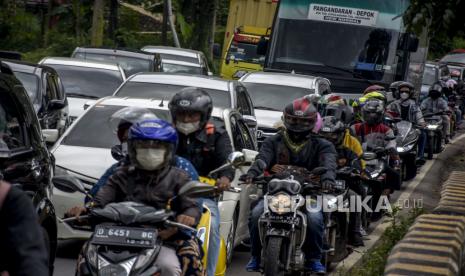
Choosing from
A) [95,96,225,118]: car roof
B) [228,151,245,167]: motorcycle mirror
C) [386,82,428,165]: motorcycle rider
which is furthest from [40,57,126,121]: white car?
[228,151,245,167]: motorcycle mirror

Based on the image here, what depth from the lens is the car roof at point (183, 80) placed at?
651 inches

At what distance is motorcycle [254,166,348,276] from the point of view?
32.3ft

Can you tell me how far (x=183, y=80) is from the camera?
655 inches

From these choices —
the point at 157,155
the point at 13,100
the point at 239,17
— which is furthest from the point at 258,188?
the point at 239,17

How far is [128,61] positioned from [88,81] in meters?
Answer: 4.38

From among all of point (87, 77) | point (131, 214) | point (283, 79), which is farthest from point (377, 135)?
point (131, 214)

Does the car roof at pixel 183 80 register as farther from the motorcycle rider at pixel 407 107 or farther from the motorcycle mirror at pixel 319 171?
the motorcycle mirror at pixel 319 171

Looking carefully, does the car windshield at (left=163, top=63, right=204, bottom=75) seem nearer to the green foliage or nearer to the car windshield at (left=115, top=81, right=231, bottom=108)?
the car windshield at (left=115, top=81, right=231, bottom=108)

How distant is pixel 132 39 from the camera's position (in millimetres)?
54469

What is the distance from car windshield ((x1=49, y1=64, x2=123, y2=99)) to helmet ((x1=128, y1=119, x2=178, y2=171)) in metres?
12.9

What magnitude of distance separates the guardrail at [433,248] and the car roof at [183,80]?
466 cm

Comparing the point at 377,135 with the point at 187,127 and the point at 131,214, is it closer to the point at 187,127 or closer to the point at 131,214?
the point at 187,127

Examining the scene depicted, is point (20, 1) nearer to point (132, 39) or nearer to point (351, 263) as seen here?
point (132, 39)

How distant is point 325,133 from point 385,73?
11.8 meters
